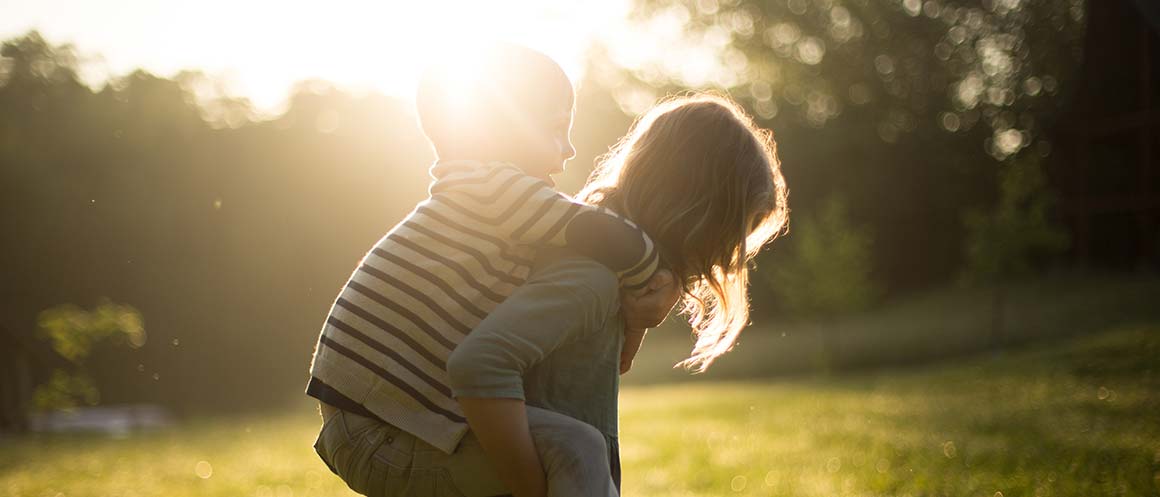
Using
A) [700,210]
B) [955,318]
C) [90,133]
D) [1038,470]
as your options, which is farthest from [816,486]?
[90,133]

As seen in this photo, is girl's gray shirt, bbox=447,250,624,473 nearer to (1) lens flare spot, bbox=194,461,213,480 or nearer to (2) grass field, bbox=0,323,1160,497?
(2) grass field, bbox=0,323,1160,497

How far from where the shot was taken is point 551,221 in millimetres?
2215

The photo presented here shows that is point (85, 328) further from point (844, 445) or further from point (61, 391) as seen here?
point (844, 445)

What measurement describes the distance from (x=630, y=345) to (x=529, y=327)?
30.2 inches

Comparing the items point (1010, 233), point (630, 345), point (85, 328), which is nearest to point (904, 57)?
point (1010, 233)

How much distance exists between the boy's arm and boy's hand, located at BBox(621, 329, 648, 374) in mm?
473

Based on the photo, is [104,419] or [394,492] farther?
[104,419]

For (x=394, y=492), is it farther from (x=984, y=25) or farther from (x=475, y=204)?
(x=984, y=25)

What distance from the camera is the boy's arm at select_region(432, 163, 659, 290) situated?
2.20m

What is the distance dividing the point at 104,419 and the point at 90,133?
1130cm

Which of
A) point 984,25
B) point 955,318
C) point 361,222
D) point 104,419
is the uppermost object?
point 984,25

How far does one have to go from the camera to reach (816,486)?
7480 mm

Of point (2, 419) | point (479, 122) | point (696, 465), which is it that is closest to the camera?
point (479, 122)

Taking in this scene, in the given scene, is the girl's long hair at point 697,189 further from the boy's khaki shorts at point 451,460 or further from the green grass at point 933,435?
the green grass at point 933,435
